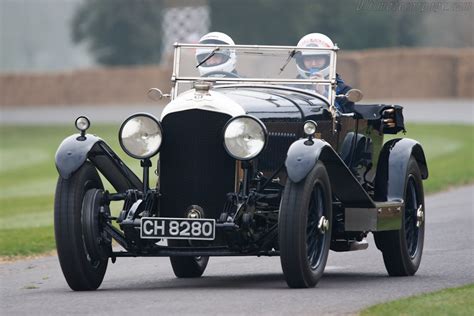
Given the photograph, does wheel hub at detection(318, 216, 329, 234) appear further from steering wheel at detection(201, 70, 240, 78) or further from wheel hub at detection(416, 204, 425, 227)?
steering wheel at detection(201, 70, 240, 78)

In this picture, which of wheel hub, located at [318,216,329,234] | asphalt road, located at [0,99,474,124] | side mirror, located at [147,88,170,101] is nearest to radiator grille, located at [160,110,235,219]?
wheel hub, located at [318,216,329,234]

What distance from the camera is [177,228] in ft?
27.8

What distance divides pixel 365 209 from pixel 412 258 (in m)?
0.86

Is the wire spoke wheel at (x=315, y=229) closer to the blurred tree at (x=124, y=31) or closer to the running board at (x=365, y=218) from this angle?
the running board at (x=365, y=218)

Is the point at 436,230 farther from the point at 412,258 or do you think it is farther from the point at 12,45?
the point at 12,45

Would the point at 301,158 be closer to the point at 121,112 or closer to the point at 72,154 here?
the point at 72,154

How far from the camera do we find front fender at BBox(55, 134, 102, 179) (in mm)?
8852

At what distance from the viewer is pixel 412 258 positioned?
10.1 m

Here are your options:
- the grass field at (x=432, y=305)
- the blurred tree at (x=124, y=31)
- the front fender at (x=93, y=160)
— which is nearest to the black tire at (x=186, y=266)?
the front fender at (x=93, y=160)

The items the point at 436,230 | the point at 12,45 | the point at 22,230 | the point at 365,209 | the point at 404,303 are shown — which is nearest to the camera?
the point at 404,303

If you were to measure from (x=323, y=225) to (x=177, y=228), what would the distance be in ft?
3.31

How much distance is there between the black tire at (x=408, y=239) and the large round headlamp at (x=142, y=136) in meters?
2.06

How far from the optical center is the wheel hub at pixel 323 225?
867 centimetres

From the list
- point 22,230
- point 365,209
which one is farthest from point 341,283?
point 22,230
